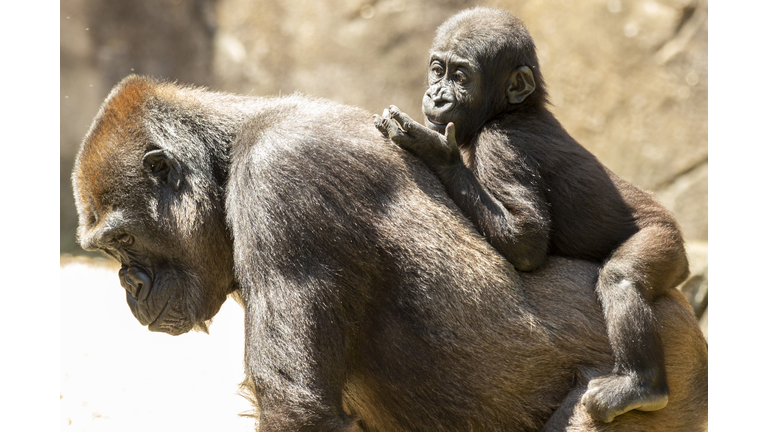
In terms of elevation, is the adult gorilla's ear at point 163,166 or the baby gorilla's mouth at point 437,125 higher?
the baby gorilla's mouth at point 437,125

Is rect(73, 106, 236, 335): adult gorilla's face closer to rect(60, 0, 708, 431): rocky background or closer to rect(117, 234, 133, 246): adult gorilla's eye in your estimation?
rect(117, 234, 133, 246): adult gorilla's eye

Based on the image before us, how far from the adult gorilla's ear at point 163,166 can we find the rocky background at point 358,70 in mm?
2068

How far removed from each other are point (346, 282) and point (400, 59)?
4.97m

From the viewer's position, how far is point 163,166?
8.95 ft

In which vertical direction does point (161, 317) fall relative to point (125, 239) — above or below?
below

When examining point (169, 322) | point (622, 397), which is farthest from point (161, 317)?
point (622, 397)

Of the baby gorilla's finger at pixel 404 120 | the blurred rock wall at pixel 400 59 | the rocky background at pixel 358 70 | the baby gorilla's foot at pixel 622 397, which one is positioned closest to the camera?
the baby gorilla's foot at pixel 622 397

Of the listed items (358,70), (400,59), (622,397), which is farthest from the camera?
(358,70)

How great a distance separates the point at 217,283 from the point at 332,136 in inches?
31.2

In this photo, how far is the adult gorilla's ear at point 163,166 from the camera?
2682 millimetres

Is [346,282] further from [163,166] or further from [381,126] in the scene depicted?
[163,166]

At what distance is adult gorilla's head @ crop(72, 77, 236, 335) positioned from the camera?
8.79 feet

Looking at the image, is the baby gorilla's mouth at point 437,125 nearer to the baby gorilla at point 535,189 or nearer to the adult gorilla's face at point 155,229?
the baby gorilla at point 535,189

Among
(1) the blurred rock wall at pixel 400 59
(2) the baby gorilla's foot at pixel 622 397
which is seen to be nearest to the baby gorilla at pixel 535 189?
(2) the baby gorilla's foot at pixel 622 397
